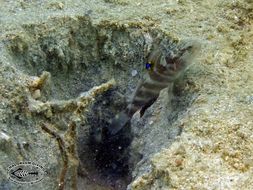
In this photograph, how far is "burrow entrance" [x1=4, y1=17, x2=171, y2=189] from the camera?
416 cm

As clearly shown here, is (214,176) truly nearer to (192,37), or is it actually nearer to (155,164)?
(155,164)

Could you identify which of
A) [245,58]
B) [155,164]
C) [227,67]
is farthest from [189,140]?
[245,58]

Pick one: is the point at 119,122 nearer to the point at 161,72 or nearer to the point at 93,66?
the point at 161,72

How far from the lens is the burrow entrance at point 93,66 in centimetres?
416

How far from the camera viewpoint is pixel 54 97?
420 cm

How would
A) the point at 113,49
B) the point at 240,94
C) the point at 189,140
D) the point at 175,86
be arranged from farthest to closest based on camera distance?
the point at 113,49 → the point at 175,86 → the point at 240,94 → the point at 189,140

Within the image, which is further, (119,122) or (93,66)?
(93,66)

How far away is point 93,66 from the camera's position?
456 centimetres

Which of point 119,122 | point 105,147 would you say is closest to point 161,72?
point 119,122

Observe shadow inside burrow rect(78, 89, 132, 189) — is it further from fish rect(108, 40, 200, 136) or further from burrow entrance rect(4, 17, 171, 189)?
fish rect(108, 40, 200, 136)

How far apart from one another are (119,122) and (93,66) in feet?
2.97

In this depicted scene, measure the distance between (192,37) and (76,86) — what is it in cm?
137

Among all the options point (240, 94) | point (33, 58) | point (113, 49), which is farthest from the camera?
point (113, 49)

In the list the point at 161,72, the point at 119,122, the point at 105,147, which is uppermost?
the point at 161,72
